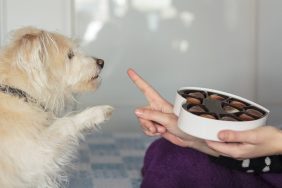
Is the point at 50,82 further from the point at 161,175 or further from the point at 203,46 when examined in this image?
the point at 203,46

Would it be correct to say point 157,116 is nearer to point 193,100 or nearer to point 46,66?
point 193,100

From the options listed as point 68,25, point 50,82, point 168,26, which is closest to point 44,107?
point 50,82

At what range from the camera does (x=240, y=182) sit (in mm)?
1322

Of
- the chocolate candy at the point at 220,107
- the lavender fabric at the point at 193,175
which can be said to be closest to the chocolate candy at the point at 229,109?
the chocolate candy at the point at 220,107

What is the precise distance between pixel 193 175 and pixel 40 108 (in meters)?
0.44

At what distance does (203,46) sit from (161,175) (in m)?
1.52

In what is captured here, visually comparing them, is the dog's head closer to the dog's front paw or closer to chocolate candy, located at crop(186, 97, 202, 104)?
the dog's front paw

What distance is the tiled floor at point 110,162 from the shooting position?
1.42 meters

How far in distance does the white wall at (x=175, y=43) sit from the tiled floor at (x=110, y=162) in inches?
30.0

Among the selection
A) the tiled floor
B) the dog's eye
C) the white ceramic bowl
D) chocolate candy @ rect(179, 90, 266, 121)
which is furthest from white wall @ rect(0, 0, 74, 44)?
the white ceramic bowl

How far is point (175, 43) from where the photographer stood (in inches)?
107

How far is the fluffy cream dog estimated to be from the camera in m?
1.26

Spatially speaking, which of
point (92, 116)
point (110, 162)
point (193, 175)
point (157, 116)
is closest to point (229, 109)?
point (157, 116)

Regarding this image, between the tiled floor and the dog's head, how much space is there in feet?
0.79
